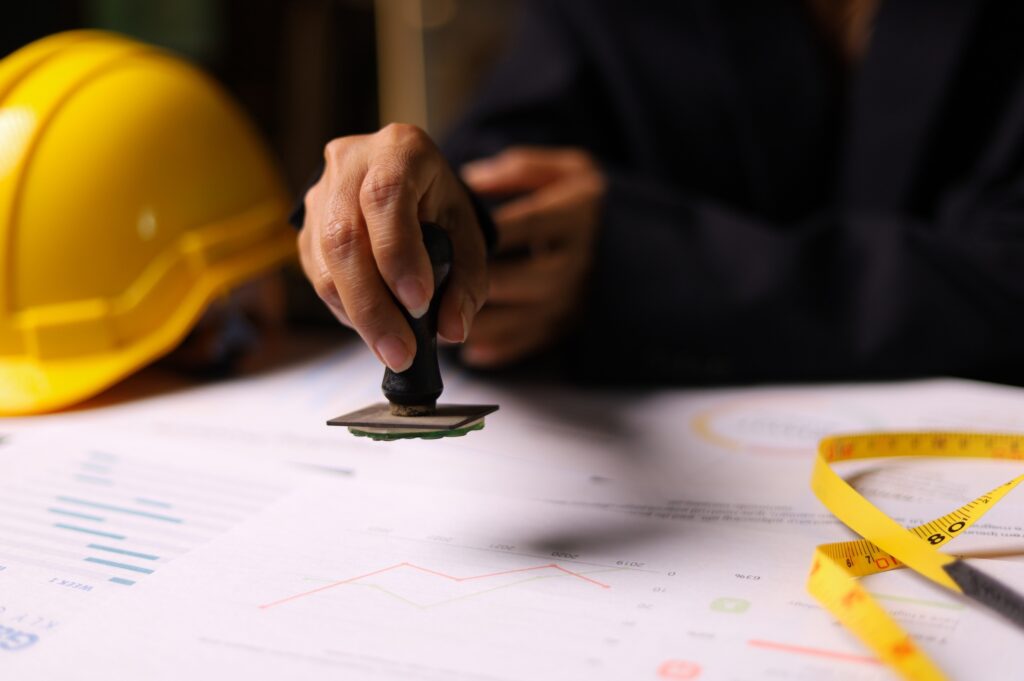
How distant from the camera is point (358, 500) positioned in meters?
0.52

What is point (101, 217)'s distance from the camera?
0.72 metres

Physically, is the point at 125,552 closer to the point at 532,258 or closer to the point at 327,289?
the point at 327,289

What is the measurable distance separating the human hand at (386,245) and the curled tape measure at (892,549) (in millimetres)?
226

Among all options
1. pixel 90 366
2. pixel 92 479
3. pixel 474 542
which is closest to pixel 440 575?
pixel 474 542

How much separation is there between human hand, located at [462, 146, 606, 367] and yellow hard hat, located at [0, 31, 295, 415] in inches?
10.1

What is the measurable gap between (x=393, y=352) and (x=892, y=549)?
263 millimetres

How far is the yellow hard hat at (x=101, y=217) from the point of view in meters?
0.70

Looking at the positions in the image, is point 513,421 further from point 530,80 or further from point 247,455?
point 530,80

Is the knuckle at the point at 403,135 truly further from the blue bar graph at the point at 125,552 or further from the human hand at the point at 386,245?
the blue bar graph at the point at 125,552

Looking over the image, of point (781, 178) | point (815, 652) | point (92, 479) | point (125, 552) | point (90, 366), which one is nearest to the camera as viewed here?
point (815, 652)

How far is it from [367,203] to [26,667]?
0.25m

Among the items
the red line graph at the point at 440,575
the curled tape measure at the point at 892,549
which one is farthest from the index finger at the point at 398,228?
the curled tape measure at the point at 892,549

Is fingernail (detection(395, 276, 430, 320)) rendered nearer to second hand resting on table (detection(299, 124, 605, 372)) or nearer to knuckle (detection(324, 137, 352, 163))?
second hand resting on table (detection(299, 124, 605, 372))

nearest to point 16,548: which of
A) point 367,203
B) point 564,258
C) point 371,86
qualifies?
point 367,203
